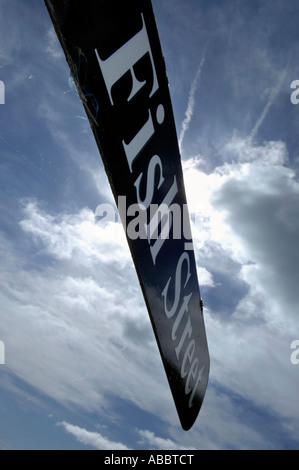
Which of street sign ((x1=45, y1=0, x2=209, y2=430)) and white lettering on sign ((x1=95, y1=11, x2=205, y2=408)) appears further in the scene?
white lettering on sign ((x1=95, y1=11, x2=205, y2=408))

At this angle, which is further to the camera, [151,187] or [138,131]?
[151,187]

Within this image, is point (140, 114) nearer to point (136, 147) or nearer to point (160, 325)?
point (136, 147)

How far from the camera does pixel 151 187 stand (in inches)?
54.1

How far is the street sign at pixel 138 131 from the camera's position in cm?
86

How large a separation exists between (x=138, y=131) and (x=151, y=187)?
0.31m

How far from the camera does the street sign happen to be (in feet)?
2.83

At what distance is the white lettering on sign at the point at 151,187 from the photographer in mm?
1038

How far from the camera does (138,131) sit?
3.88 feet

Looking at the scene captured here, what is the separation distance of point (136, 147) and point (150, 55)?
457mm

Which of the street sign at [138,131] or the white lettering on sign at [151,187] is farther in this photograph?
the white lettering on sign at [151,187]

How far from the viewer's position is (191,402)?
2.79 meters
